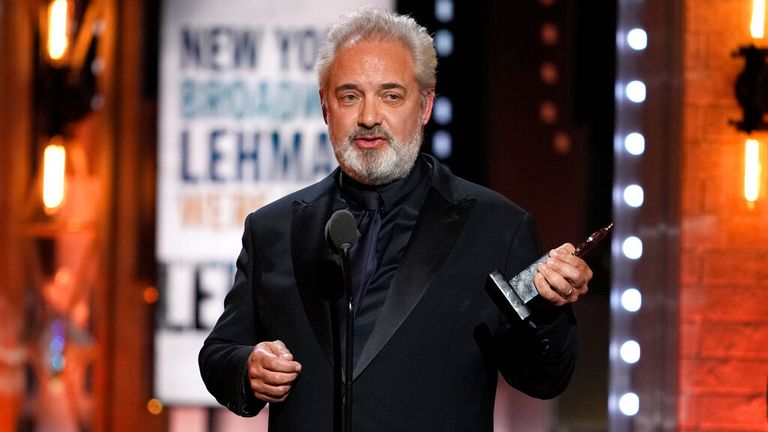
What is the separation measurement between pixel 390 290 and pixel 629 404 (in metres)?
1.60

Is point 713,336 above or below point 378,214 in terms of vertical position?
below

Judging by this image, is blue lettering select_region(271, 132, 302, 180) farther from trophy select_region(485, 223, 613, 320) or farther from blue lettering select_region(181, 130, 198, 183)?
trophy select_region(485, 223, 613, 320)

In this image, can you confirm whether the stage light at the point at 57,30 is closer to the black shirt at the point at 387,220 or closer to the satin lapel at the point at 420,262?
the black shirt at the point at 387,220

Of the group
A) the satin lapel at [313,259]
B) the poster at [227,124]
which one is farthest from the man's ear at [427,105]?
the poster at [227,124]

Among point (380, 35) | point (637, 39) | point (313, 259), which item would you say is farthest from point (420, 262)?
point (637, 39)

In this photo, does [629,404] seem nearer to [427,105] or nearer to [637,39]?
[637,39]

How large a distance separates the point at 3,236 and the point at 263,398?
3.23m

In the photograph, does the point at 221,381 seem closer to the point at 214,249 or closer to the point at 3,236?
the point at 214,249

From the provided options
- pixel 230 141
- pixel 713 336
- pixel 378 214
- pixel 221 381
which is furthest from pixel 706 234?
pixel 230 141

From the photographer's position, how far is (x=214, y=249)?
4.92 metres

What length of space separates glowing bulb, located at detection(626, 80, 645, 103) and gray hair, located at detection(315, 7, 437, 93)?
1.39m

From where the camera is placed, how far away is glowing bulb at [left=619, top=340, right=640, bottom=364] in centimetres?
367

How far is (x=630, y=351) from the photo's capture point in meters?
3.69

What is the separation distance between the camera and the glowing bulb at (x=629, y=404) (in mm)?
3664
